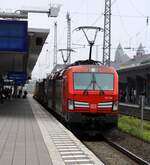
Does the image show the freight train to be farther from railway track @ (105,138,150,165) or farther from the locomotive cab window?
railway track @ (105,138,150,165)

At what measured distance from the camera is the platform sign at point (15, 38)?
36.8 metres

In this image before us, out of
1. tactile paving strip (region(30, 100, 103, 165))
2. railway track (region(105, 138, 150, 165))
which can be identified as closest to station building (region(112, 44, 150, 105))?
railway track (region(105, 138, 150, 165))

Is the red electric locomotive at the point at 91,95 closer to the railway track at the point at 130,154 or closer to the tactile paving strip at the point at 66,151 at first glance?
the railway track at the point at 130,154

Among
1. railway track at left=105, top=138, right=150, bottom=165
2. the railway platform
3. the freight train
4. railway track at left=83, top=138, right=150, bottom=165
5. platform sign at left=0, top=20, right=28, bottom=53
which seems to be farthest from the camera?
platform sign at left=0, top=20, right=28, bottom=53

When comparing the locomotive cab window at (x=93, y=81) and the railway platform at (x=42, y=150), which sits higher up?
the locomotive cab window at (x=93, y=81)

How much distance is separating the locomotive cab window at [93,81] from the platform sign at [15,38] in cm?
1398

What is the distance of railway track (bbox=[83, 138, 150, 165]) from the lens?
15266mm

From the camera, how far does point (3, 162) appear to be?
37.8 feet

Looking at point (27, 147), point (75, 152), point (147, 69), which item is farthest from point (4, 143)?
point (147, 69)

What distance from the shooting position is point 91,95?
22.5m

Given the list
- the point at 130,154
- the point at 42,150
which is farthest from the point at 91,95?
the point at 42,150

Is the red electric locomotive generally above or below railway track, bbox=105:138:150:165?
above

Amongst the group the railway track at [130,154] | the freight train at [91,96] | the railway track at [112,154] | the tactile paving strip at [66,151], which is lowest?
the railway track at [112,154]

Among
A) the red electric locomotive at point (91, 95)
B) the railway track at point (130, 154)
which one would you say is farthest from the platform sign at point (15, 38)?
the railway track at point (130, 154)
